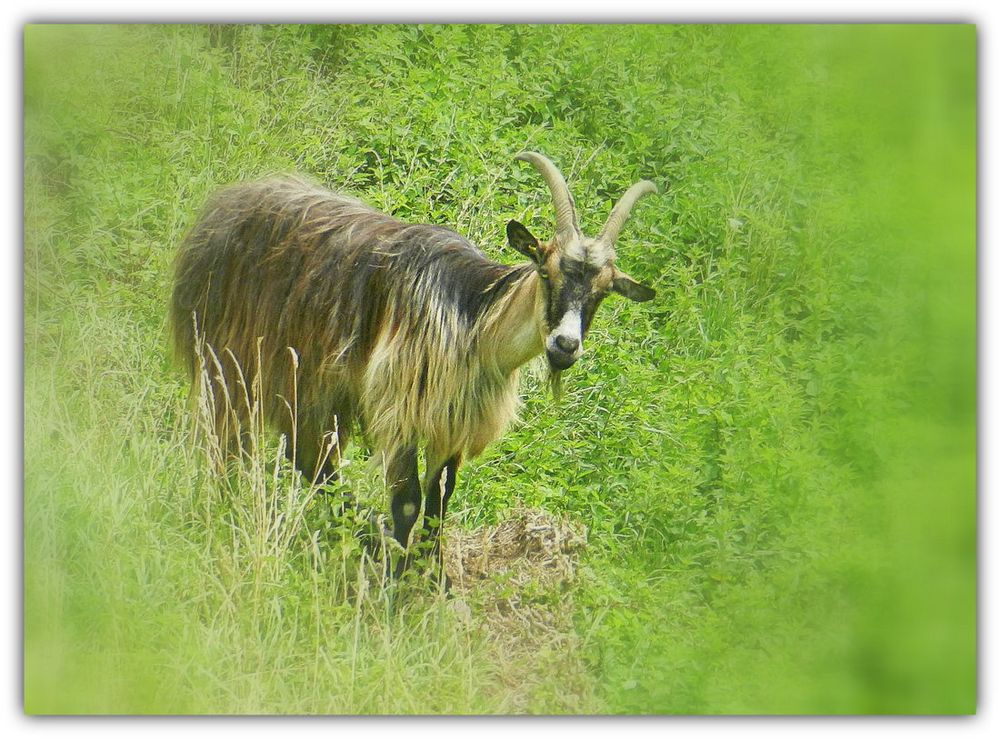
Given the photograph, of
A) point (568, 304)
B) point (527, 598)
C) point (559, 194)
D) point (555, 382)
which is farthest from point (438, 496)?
point (559, 194)

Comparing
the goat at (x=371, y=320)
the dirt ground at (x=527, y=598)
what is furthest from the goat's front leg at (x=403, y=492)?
the dirt ground at (x=527, y=598)

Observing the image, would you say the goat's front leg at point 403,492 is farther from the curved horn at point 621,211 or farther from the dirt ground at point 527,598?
the curved horn at point 621,211

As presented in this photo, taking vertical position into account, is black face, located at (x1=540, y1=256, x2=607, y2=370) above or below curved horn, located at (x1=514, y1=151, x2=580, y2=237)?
below

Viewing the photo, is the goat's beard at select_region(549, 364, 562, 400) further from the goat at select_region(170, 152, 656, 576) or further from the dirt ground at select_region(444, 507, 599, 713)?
the dirt ground at select_region(444, 507, 599, 713)

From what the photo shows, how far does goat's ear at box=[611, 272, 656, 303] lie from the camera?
4641 mm

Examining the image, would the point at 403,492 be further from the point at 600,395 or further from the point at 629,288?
the point at 629,288

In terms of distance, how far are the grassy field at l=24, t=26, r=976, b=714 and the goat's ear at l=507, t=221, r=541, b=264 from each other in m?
0.27

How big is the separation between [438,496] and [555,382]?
571 millimetres

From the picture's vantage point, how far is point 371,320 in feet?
16.7

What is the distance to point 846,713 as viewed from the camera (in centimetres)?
477

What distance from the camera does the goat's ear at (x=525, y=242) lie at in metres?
4.65

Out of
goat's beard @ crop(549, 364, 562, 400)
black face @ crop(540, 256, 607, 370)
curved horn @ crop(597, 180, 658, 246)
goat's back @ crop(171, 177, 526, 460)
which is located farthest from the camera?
goat's back @ crop(171, 177, 526, 460)

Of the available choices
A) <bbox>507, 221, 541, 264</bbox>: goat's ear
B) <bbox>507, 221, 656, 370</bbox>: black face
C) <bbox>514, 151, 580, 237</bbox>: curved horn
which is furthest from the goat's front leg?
<bbox>514, 151, 580, 237</bbox>: curved horn
